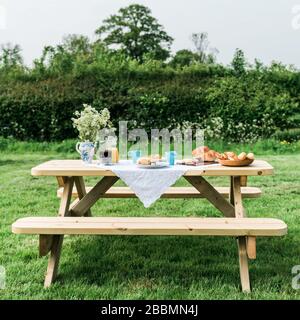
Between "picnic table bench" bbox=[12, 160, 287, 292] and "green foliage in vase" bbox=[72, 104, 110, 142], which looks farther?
"green foliage in vase" bbox=[72, 104, 110, 142]

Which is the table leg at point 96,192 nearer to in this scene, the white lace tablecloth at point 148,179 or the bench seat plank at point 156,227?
the white lace tablecloth at point 148,179

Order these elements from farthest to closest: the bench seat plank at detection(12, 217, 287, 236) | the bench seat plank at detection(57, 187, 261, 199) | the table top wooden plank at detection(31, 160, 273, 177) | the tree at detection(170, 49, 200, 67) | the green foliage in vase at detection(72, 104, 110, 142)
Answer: the tree at detection(170, 49, 200, 67)
the bench seat plank at detection(57, 187, 261, 199)
the green foliage in vase at detection(72, 104, 110, 142)
the table top wooden plank at detection(31, 160, 273, 177)
the bench seat plank at detection(12, 217, 287, 236)

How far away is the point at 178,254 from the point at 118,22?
13779 mm

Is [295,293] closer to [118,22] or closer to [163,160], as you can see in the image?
[163,160]

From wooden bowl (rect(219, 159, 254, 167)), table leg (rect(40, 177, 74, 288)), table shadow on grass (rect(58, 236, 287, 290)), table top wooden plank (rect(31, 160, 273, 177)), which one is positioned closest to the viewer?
table leg (rect(40, 177, 74, 288))

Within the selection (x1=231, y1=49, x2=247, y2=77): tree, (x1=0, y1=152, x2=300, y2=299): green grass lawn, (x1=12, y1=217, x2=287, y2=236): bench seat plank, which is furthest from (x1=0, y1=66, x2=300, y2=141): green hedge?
(x1=12, y1=217, x2=287, y2=236): bench seat plank

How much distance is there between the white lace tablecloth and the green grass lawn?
20.0 inches

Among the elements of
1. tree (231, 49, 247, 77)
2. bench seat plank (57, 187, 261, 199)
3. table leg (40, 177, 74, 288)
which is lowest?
table leg (40, 177, 74, 288)

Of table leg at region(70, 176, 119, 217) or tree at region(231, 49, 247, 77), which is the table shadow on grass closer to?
table leg at region(70, 176, 119, 217)

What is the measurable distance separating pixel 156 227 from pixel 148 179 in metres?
0.59

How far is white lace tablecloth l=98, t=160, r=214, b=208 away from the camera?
3.99m

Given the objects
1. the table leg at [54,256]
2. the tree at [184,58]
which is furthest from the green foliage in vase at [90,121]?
the tree at [184,58]

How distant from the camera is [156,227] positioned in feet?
11.6
